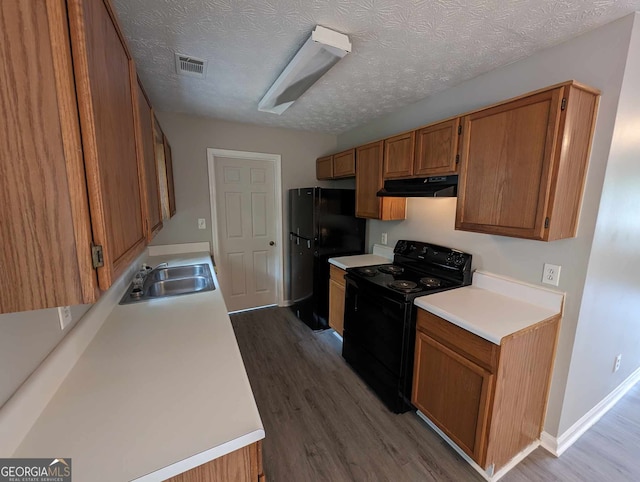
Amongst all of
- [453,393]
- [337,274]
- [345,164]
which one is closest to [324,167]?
[345,164]

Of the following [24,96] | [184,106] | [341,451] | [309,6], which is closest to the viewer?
[24,96]

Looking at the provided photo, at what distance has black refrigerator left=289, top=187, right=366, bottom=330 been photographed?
2994mm

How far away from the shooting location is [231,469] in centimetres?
78

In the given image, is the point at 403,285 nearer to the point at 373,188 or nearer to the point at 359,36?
the point at 373,188

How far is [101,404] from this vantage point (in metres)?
0.89

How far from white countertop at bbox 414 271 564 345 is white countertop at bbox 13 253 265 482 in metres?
1.21

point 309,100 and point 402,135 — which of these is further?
point 309,100

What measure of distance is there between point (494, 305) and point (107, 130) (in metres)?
2.11

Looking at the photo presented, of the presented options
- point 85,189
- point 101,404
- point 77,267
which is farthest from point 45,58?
point 101,404

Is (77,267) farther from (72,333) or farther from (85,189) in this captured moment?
(72,333)

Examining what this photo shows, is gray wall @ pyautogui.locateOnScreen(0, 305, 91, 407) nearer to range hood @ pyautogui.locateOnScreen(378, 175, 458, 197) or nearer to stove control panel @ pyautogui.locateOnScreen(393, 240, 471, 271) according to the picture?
range hood @ pyautogui.locateOnScreen(378, 175, 458, 197)

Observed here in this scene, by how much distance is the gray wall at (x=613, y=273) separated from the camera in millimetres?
1420

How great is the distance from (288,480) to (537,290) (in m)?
1.91

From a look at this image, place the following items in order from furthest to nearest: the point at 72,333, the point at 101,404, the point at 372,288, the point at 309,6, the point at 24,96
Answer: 1. the point at 372,288
2. the point at 309,6
3. the point at 72,333
4. the point at 101,404
5. the point at 24,96
